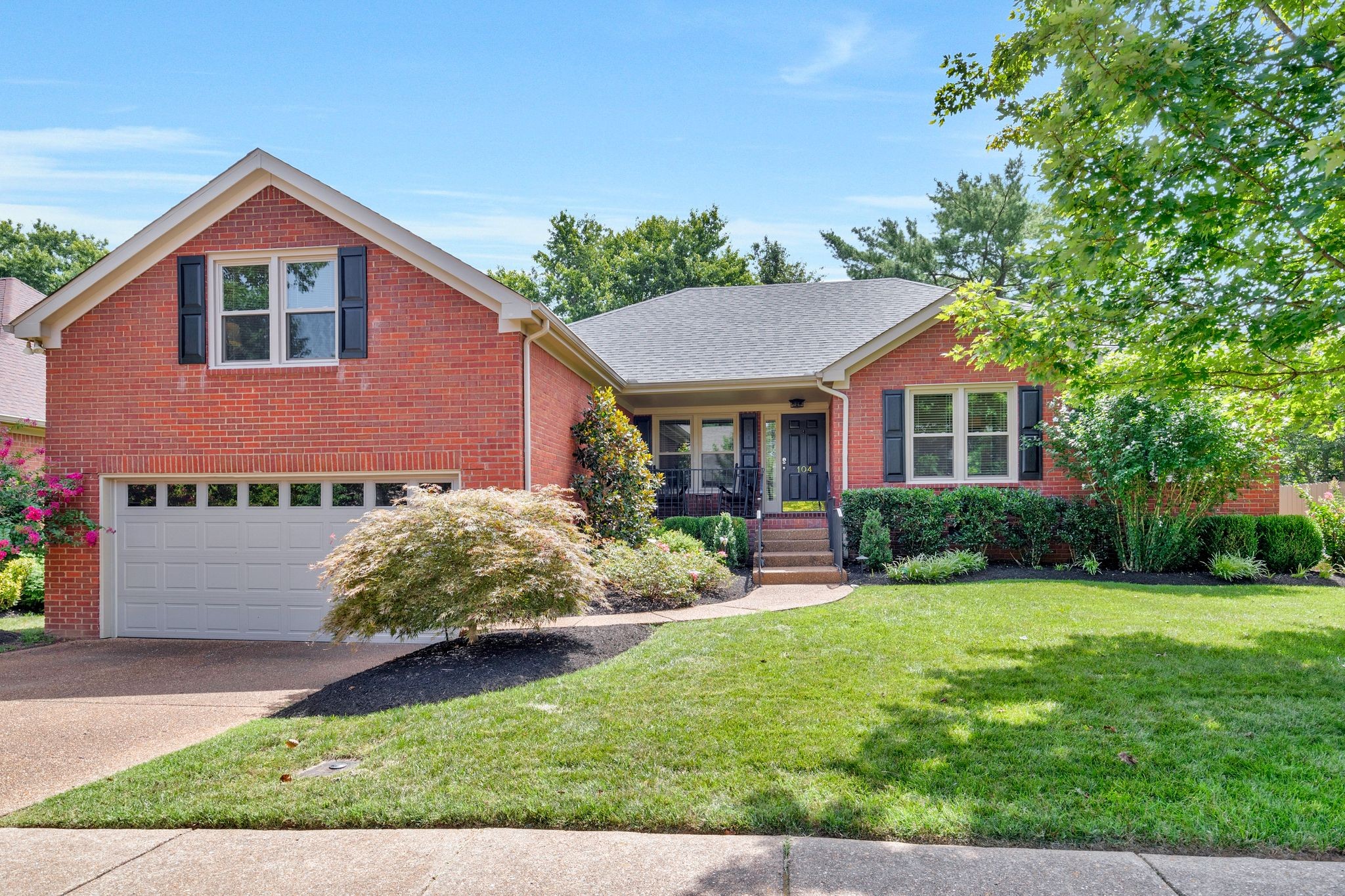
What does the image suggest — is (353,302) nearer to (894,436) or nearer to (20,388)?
(894,436)

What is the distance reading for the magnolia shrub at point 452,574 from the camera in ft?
22.4

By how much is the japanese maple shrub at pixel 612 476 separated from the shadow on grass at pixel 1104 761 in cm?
627

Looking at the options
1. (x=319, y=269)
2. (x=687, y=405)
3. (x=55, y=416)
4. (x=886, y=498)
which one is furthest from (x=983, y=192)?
(x=55, y=416)

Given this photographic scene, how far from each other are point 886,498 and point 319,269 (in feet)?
29.9

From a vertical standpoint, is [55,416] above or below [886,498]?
above

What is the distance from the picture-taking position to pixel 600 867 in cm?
314

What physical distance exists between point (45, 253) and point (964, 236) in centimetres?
3741

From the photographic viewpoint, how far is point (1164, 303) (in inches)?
267

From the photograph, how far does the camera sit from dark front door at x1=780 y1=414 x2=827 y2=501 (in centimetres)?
1542

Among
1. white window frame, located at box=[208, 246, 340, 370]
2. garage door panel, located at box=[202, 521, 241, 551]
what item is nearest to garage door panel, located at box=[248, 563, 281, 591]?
garage door panel, located at box=[202, 521, 241, 551]

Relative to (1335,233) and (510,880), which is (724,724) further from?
(1335,233)

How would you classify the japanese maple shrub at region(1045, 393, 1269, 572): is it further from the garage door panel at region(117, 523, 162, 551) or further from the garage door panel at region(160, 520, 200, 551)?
the garage door panel at region(117, 523, 162, 551)

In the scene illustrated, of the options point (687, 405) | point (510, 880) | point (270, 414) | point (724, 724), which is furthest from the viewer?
point (687, 405)

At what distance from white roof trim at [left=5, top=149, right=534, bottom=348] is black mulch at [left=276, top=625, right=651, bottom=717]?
4188 millimetres
